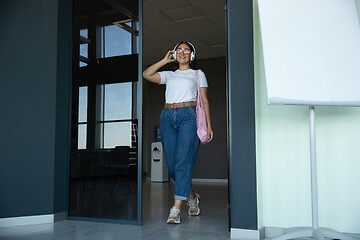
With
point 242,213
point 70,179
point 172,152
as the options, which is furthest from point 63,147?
point 242,213

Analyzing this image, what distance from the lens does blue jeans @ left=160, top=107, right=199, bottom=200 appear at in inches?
130

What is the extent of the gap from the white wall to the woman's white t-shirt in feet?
2.62

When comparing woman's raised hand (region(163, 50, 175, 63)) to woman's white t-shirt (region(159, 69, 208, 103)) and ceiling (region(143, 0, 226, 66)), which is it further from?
ceiling (region(143, 0, 226, 66))

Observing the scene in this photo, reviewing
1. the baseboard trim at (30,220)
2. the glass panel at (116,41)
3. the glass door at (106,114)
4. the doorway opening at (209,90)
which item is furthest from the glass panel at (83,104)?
the doorway opening at (209,90)

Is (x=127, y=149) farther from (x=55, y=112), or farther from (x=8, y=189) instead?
(x=8, y=189)

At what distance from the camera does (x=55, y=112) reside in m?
3.47

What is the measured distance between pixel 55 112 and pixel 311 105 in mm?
2389

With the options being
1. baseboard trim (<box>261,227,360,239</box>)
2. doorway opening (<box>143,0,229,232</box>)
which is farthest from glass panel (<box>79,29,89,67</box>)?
baseboard trim (<box>261,227,360,239</box>)

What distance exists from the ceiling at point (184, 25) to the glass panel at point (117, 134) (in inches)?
116

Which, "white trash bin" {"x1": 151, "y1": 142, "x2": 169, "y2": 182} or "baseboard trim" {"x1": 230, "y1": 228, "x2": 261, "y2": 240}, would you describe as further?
"white trash bin" {"x1": 151, "y1": 142, "x2": 169, "y2": 182}

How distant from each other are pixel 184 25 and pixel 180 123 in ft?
12.8

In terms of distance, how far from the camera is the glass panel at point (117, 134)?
136 inches

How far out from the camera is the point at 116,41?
3.55 m

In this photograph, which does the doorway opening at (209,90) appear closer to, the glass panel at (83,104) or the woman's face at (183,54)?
the glass panel at (83,104)
